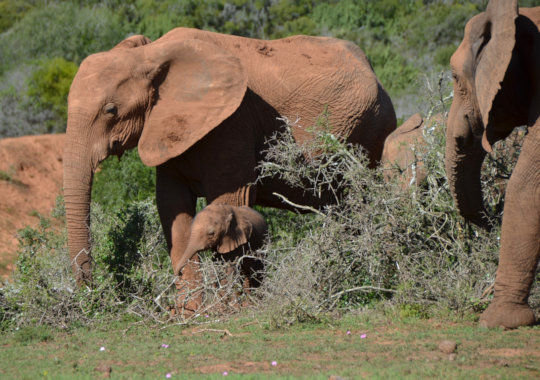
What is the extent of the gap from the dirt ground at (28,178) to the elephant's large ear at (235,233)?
27.8 feet

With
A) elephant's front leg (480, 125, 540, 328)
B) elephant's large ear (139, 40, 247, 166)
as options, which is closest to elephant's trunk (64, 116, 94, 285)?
elephant's large ear (139, 40, 247, 166)

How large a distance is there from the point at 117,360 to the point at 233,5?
95.2 ft

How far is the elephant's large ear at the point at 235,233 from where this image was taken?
725 cm

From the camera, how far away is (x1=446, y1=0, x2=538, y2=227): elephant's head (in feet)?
17.2

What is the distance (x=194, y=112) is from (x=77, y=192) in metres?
1.31

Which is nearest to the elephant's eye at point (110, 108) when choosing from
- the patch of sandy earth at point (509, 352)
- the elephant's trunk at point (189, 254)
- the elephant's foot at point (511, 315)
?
the elephant's trunk at point (189, 254)

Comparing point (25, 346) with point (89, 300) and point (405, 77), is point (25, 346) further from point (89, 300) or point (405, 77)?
point (405, 77)

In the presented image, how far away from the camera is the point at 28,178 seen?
17984mm

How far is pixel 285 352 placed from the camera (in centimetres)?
529

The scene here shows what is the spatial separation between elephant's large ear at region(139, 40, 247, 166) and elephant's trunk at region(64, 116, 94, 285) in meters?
0.55

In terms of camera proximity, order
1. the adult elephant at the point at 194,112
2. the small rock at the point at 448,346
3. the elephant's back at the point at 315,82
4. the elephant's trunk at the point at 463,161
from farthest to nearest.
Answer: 1. the elephant's back at the point at 315,82
2. the adult elephant at the point at 194,112
3. the elephant's trunk at the point at 463,161
4. the small rock at the point at 448,346

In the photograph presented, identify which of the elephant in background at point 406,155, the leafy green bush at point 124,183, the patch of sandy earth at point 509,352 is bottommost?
the leafy green bush at point 124,183

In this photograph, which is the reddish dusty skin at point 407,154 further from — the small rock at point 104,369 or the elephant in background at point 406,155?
the small rock at point 104,369

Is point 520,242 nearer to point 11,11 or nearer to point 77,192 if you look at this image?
point 77,192
